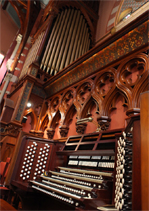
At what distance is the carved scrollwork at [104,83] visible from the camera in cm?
308

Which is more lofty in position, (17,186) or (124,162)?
(124,162)

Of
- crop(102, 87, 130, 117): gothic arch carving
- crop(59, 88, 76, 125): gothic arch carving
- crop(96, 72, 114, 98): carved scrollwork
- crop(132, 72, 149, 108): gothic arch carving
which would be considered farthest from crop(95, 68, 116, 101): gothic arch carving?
crop(59, 88, 76, 125): gothic arch carving

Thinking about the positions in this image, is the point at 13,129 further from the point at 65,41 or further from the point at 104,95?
the point at 65,41

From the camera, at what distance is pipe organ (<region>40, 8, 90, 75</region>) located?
17.0 ft

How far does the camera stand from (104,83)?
3207mm

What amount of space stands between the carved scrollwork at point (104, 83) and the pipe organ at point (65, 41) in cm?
214

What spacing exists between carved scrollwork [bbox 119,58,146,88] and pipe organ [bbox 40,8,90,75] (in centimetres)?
263

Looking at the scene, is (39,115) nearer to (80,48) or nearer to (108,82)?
(108,82)

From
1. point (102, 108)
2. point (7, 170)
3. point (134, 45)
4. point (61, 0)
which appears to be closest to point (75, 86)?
point (102, 108)

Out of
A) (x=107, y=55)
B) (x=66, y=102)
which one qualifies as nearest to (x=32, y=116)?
(x=66, y=102)

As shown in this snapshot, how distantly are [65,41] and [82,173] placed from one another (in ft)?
15.6

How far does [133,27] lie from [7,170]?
3.22 meters

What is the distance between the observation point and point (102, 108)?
2900 mm

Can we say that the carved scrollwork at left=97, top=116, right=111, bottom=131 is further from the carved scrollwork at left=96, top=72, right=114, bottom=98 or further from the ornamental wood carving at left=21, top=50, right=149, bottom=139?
the carved scrollwork at left=96, top=72, right=114, bottom=98
